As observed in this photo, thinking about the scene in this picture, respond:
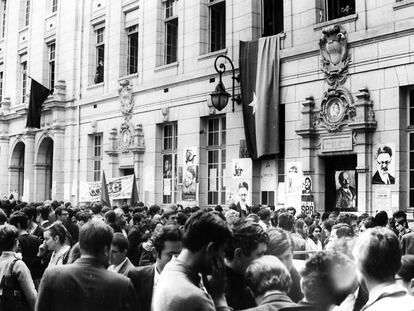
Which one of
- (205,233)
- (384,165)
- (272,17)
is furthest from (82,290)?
(272,17)

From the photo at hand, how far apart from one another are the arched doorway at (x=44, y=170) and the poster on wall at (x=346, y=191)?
59.4 ft

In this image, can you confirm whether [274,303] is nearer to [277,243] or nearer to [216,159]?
[277,243]

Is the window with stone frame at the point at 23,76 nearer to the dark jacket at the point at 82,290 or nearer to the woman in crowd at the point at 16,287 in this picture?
the woman in crowd at the point at 16,287

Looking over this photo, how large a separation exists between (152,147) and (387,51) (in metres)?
10.8

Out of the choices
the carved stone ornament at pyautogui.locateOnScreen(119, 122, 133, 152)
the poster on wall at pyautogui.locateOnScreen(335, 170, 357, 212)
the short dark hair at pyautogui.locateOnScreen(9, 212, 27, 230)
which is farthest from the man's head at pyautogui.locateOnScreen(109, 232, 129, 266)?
the carved stone ornament at pyautogui.locateOnScreen(119, 122, 133, 152)

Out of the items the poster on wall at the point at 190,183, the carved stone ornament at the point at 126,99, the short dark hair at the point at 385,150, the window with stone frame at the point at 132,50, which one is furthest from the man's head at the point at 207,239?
the window with stone frame at the point at 132,50

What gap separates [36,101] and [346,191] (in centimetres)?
1728

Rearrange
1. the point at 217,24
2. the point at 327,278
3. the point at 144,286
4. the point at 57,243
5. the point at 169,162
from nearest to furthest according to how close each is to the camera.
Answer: the point at 327,278 → the point at 144,286 → the point at 57,243 → the point at 217,24 → the point at 169,162

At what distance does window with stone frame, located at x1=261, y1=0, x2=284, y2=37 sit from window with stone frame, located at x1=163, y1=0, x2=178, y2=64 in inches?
198

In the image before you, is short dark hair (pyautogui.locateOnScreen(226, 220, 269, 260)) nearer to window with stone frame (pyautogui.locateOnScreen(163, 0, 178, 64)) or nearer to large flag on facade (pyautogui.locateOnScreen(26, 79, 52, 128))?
window with stone frame (pyautogui.locateOnScreen(163, 0, 178, 64))

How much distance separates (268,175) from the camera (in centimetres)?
1916

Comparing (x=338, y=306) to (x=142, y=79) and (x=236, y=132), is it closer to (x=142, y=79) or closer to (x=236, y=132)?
(x=236, y=132)

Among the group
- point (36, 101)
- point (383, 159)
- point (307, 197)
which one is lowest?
point (307, 197)

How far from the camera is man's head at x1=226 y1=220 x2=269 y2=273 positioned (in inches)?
180
